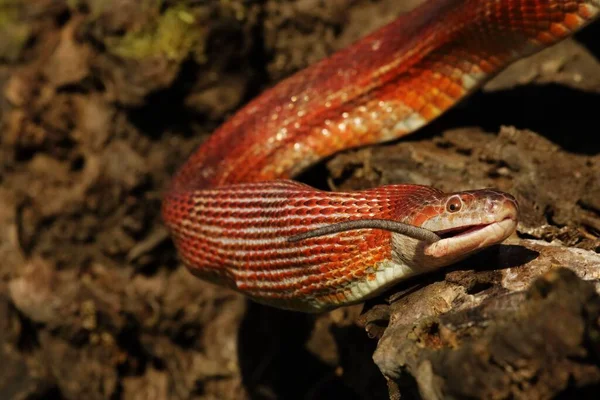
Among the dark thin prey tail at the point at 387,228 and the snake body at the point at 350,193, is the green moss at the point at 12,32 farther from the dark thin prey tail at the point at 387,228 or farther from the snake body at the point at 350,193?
the dark thin prey tail at the point at 387,228

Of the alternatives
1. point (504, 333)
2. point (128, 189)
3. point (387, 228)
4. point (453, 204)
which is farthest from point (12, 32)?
point (504, 333)

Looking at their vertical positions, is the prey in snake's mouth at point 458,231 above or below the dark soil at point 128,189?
above

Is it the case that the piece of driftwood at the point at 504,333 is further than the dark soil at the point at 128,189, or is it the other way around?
the dark soil at the point at 128,189

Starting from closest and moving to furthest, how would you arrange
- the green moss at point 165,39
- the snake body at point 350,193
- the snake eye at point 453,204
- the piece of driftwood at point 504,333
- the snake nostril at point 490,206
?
the piece of driftwood at point 504,333 → the snake nostril at point 490,206 → the snake eye at point 453,204 → the snake body at point 350,193 → the green moss at point 165,39

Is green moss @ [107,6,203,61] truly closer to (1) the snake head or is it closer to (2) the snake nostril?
(1) the snake head

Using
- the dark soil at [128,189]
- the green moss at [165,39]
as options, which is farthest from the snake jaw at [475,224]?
the green moss at [165,39]

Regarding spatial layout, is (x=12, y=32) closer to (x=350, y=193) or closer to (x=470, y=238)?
(x=350, y=193)

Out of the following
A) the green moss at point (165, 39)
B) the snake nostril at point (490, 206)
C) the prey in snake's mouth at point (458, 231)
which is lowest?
the green moss at point (165, 39)
